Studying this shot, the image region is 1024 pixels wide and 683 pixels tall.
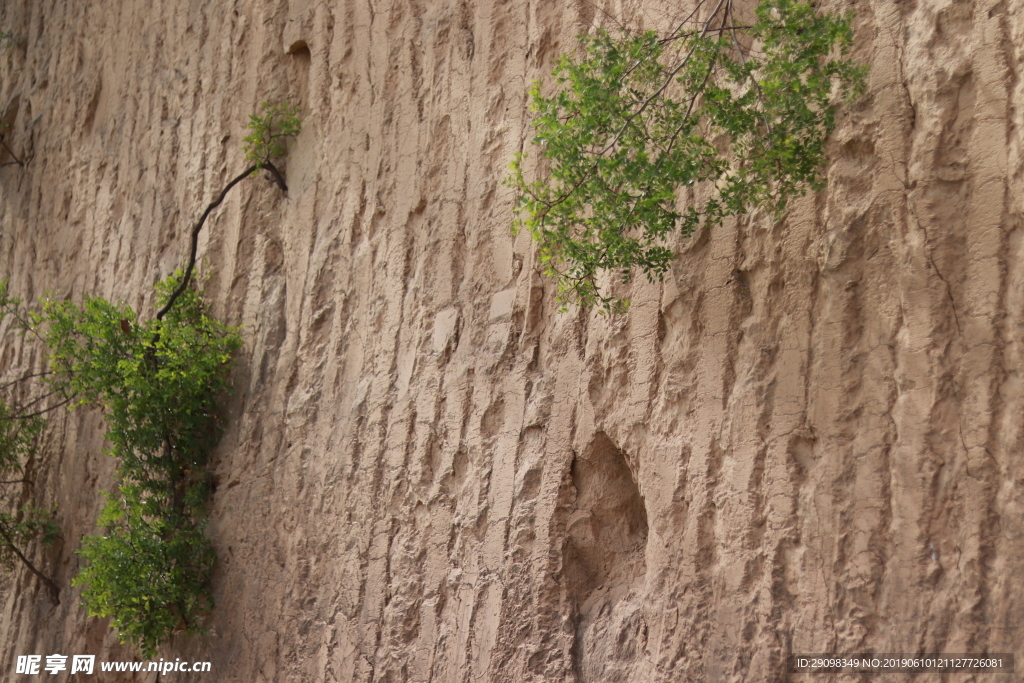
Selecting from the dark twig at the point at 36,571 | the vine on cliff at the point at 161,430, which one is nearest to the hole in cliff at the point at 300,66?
the vine on cliff at the point at 161,430

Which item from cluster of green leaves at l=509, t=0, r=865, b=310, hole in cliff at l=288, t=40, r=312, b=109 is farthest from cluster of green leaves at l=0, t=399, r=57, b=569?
cluster of green leaves at l=509, t=0, r=865, b=310

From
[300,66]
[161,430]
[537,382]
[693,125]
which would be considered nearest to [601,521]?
[537,382]

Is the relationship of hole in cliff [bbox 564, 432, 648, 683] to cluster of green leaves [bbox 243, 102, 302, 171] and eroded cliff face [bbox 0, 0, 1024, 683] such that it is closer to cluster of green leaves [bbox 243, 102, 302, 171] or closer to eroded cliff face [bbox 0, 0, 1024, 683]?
eroded cliff face [bbox 0, 0, 1024, 683]

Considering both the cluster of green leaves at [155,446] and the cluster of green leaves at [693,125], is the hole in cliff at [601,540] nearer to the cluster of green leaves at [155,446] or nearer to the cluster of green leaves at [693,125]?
the cluster of green leaves at [693,125]

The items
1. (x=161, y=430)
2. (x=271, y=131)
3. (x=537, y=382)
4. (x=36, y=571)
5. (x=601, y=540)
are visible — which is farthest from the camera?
(x=36, y=571)

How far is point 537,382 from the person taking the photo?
325 cm

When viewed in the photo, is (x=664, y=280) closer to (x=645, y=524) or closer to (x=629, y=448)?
(x=629, y=448)

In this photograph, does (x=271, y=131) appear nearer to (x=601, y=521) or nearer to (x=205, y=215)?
(x=205, y=215)

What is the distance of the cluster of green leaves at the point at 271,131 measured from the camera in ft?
15.1

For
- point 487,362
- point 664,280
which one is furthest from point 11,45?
point 664,280

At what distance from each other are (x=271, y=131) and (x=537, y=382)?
233 centimetres

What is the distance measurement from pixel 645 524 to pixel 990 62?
168 cm

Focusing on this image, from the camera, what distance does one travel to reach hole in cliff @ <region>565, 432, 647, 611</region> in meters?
3.03

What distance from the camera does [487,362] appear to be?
343 cm
